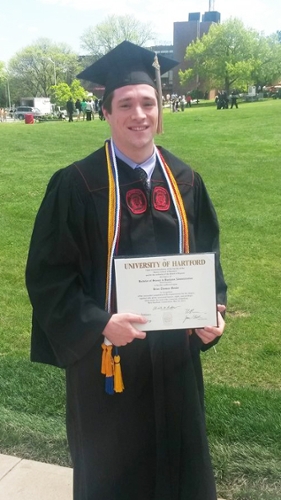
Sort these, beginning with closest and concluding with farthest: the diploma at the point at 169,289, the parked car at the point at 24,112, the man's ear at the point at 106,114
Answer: the diploma at the point at 169,289
the man's ear at the point at 106,114
the parked car at the point at 24,112

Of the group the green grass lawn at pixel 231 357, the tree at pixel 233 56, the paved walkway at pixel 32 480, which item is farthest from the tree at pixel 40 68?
the paved walkway at pixel 32 480

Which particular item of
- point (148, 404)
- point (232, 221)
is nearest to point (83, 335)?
point (148, 404)

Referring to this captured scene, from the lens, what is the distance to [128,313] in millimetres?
1921

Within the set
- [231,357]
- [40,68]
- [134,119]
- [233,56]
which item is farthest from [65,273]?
[40,68]

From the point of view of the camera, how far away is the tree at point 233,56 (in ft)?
224

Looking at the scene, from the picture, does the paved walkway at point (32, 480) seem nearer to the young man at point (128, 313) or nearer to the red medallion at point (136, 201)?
the young man at point (128, 313)

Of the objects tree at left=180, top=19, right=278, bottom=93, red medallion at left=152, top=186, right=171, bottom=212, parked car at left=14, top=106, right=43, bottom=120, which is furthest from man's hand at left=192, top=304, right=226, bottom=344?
tree at left=180, top=19, right=278, bottom=93

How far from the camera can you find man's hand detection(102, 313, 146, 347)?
190cm

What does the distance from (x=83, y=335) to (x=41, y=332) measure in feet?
0.96

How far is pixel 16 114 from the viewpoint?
2291 inches

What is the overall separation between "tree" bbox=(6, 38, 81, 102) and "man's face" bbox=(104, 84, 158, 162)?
8361 centimetres

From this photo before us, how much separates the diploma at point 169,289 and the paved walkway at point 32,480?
52.5 inches

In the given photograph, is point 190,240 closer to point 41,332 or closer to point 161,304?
point 161,304

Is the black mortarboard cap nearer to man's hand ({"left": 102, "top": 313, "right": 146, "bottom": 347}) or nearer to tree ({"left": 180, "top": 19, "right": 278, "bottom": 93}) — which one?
man's hand ({"left": 102, "top": 313, "right": 146, "bottom": 347})
